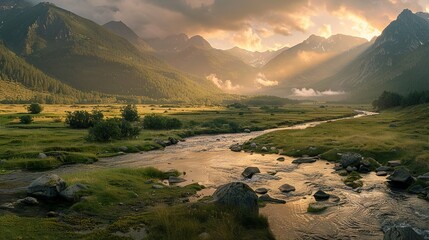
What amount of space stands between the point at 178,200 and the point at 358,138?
199 feet

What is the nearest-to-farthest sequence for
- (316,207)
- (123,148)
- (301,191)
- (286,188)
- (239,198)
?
(239,198) → (316,207) → (301,191) → (286,188) → (123,148)

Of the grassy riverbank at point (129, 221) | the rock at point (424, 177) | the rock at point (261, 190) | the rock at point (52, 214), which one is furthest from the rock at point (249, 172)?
the rock at point (52, 214)

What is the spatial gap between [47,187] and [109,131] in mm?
58640

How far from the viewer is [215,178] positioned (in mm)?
57219

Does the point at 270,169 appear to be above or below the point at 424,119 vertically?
below

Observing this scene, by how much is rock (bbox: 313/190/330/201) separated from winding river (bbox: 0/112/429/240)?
1.01 m

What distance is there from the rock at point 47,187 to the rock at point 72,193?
2.90ft

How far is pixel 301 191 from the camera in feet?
158

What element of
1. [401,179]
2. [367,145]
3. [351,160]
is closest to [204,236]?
[401,179]

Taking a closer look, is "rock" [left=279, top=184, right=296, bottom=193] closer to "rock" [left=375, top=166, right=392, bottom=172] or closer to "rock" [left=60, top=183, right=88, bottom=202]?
"rock" [left=375, top=166, right=392, bottom=172]

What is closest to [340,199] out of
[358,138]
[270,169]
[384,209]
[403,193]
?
[384,209]

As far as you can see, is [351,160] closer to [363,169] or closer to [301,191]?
[363,169]

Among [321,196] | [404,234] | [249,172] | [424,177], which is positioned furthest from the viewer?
[249,172]

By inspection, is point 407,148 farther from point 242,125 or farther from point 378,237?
point 242,125
